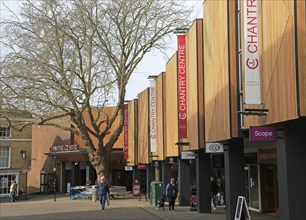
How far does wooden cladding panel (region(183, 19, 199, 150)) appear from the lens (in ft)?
61.8

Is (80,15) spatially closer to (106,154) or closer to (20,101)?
(20,101)

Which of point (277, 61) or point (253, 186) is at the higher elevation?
point (277, 61)

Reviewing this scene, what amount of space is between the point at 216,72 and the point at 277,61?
15.8 feet

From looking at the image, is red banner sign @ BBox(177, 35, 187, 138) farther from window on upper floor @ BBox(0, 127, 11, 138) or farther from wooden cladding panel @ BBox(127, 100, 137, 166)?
window on upper floor @ BBox(0, 127, 11, 138)

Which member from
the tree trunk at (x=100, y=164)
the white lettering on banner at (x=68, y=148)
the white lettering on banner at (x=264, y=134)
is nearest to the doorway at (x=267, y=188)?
the white lettering on banner at (x=264, y=134)

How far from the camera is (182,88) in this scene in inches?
809

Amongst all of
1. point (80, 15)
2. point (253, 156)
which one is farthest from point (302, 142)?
point (80, 15)

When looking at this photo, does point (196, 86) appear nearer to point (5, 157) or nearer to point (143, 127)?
point (143, 127)

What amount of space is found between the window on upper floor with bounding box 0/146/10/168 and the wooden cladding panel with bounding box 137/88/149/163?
42.5 ft

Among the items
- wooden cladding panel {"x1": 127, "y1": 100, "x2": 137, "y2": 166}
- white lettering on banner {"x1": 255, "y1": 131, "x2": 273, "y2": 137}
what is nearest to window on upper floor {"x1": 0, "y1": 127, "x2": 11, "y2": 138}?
wooden cladding panel {"x1": 127, "y1": 100, "x2": 137, "y2": 166}

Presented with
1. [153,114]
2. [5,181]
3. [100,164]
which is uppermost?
[153,114]

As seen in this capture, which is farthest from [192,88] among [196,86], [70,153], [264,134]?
[70,153]

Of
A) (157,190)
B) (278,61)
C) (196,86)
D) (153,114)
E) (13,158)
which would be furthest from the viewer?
(13,158)

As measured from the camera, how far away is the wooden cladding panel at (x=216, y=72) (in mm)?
14578
